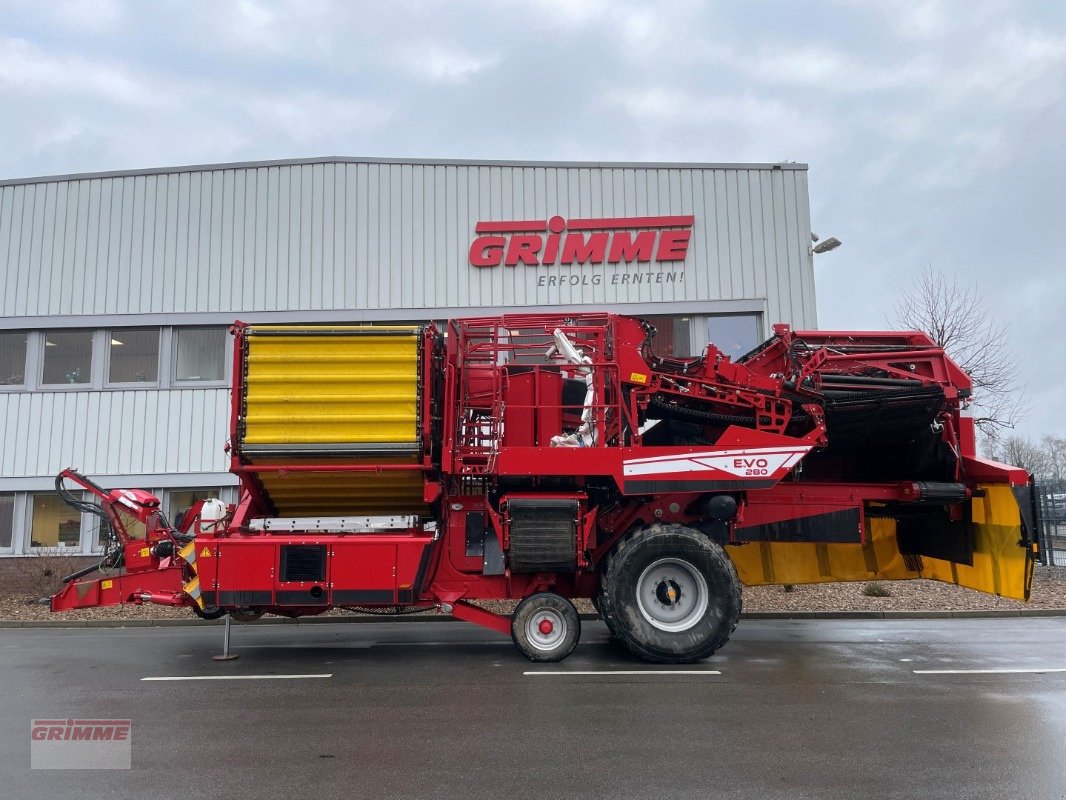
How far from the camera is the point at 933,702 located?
6.18 m

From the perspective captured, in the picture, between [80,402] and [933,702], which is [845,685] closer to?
[933,702]

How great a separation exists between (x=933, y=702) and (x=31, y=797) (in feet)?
20.0

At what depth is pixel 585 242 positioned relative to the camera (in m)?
14.9

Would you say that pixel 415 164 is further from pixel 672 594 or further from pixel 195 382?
pixel 672 594

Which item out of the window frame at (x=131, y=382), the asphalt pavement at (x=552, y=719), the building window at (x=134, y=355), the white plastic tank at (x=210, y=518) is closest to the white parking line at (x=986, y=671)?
the asphalt pavement at (x=552, y=719)

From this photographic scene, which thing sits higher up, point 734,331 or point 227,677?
point 734,331

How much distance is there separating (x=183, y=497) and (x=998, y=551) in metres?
13.0

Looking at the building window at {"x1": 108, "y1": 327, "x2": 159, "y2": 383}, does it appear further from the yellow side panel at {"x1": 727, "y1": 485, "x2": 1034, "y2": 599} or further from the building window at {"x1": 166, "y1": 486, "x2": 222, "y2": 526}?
the yellow side panel at {"x1": 727, "y1": 485, "x2": 1034, "y2": 599}

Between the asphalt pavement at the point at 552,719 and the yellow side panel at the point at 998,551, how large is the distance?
74cm

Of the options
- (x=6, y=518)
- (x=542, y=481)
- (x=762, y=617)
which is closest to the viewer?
(x=542, y=481)

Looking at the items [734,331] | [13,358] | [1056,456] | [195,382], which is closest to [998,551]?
[734,331]

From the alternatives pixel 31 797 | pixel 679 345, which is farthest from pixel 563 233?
pixel 31 797

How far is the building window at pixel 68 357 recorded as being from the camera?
15.1 meters

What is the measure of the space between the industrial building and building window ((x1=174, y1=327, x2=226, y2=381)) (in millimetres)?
30
